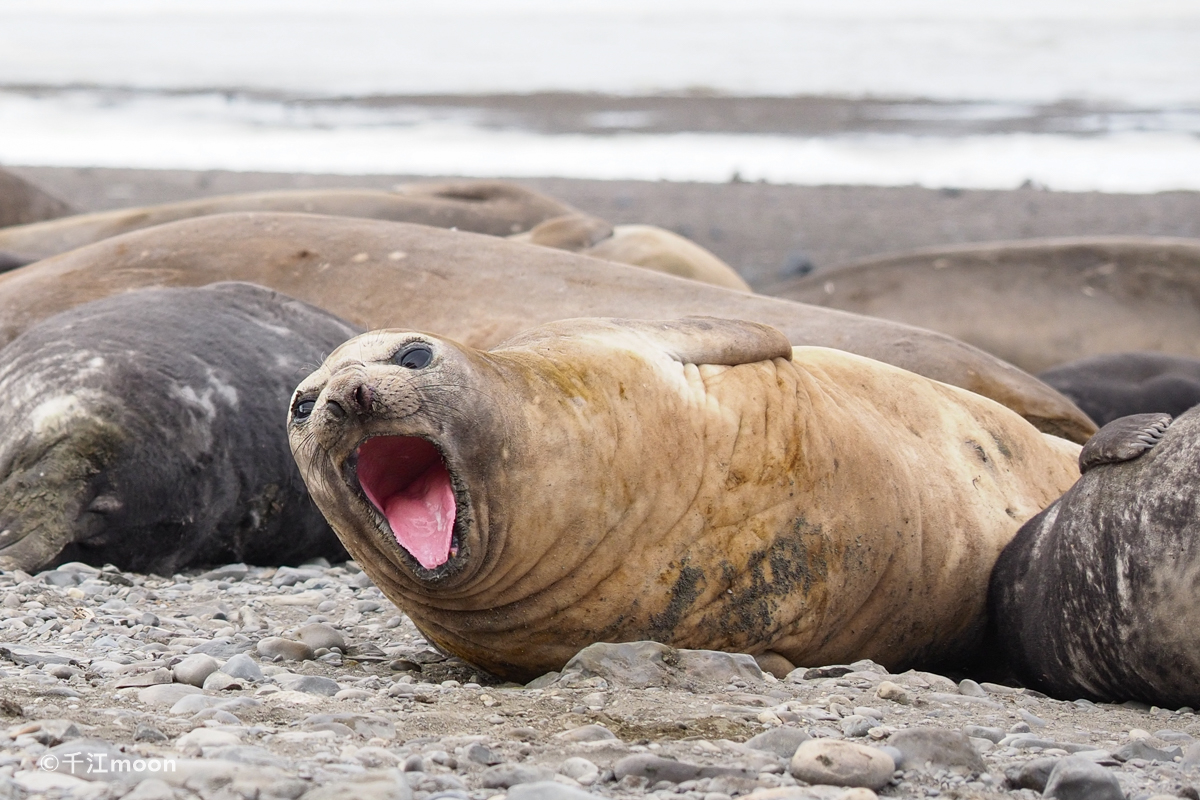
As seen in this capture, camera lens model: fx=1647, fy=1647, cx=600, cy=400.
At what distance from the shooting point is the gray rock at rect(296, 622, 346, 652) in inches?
138

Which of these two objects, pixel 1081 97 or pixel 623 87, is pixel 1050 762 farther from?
pixel 623 87

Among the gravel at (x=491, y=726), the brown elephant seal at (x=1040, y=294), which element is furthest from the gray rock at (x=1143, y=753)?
the brown elephant seal at (x=1040, y=294)

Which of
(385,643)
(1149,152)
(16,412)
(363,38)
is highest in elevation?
(363,38)

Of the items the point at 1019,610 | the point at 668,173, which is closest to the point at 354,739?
the point at 1019,610

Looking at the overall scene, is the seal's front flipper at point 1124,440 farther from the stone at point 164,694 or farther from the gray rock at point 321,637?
the stone at point 164,694

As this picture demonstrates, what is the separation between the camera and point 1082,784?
2438mm

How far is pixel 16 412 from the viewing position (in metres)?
4.46

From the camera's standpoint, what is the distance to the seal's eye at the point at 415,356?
3.07 m

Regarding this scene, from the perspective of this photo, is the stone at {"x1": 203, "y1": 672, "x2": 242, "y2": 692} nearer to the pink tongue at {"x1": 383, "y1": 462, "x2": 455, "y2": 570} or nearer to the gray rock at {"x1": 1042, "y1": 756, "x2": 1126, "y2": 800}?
the pink tongue at {"x1": 383, "y1": 462, "x2": 455, "y2": 570}

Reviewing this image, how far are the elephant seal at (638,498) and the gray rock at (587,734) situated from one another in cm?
47

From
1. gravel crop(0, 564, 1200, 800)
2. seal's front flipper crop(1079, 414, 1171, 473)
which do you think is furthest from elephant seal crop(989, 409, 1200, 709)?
gravel crop(0, 564, 1200, 800)

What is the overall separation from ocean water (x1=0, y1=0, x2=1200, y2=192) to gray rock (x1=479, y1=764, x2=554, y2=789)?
12.1 meters

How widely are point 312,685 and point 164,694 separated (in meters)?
0.29

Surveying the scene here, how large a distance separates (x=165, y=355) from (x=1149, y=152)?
44.1 feet
